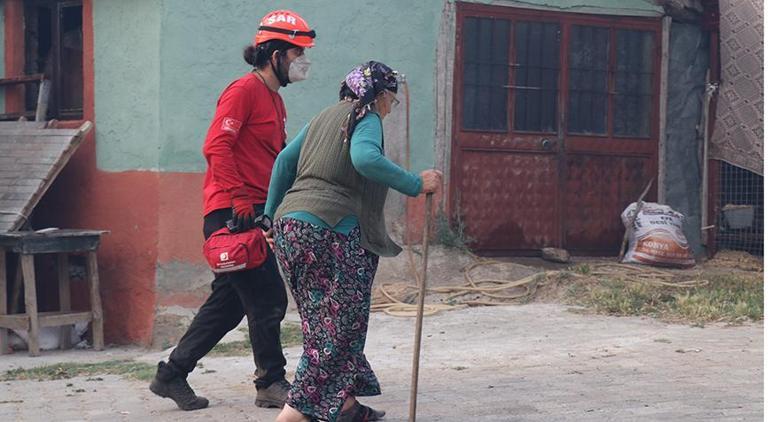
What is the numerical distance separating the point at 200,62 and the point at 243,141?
3.97 meters

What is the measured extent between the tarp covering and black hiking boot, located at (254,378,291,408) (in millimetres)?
6184

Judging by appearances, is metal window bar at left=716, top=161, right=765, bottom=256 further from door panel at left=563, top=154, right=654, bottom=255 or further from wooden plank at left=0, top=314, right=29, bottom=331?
wooden plank at left=0, top=314, right=29, bottom=331

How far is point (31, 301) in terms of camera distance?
30.2 feet

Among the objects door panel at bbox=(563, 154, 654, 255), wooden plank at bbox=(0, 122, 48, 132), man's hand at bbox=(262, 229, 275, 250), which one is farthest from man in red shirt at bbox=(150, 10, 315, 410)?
door panel at bbox=(563, 154, 654, 255)

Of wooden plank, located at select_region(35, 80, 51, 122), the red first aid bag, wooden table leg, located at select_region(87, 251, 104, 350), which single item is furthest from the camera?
wooden plank, located at select_region(35, 80, 51, 122)

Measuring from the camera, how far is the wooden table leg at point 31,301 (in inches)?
362

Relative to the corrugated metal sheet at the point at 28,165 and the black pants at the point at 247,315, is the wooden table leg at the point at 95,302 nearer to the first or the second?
the corrugated metal sheet at the point at 28,165

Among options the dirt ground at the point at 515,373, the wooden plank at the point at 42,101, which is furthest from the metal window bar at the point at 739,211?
the wooden plank at the point at 42,101

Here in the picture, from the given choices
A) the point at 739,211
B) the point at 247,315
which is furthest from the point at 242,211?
the point at 739,211

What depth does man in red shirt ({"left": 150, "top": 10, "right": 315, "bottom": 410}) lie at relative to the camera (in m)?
5.55

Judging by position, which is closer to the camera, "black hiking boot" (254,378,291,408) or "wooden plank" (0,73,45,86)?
"black hiking boot" (254,378,291,408)

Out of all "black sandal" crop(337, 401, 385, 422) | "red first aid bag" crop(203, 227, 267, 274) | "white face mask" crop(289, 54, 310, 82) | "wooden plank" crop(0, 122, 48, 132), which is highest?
"white face mask" crop(289, 54, 310, 82)

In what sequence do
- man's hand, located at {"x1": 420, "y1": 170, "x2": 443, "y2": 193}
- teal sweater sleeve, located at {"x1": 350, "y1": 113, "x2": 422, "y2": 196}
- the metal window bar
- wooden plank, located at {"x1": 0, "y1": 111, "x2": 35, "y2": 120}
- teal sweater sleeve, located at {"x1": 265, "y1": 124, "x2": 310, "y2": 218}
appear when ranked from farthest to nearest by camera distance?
the metal window bar → wooden plank, located at {"x1": 0, "y1": 111, "x2": 35, "y2": 120} → teal sweater sleeve, located at {"x1": 265, "y1": 124, "x2": 310, "y2": 218} → man's hand, located at {"x1": 420, "y1": 170, "x2": 443, "y2": 193} → teal sweater sleeve, located at {"x1": 350, "y1": 113, "x2": 422, "y2": 196}

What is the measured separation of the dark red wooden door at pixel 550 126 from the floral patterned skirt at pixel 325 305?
5.52m
